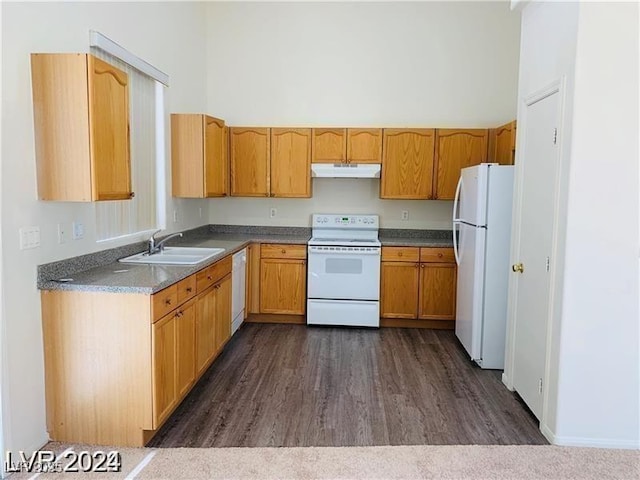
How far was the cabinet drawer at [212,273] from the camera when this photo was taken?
3.22 meters

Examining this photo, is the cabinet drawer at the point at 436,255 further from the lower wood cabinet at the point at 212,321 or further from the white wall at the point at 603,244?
the white wall at the point at 603,244

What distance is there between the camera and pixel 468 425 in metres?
2.83

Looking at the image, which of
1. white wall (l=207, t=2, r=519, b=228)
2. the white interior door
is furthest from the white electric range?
the white interior door

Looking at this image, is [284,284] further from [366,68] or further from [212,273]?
[366,68]

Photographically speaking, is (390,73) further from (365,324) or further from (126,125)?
(126,125)

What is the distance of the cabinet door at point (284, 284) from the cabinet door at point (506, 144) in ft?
7.40

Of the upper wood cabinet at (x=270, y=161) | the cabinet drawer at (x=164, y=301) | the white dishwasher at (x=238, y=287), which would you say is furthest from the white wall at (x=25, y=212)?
the upper wood cabinet at (x=270, y=161)

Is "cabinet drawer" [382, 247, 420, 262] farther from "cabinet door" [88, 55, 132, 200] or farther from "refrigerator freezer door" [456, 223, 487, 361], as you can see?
"cabinet door" [88, 55, 132, 200]

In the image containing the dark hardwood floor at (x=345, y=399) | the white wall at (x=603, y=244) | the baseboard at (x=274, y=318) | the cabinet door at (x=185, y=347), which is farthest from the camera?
the baseboard at (x=274, y=318)

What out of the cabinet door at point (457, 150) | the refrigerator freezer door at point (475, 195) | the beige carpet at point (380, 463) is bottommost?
the beige carpet at point (380, 463)

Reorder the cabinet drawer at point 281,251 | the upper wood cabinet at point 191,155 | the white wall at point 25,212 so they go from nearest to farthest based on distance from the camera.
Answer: the white wall at point 25,212, the upper wood cabinet at point 191,155, the cabinet drawer at point 281,251

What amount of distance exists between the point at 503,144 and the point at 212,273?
3059mm

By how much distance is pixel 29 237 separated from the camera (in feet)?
7.67

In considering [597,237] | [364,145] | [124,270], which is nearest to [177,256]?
[124,270]
